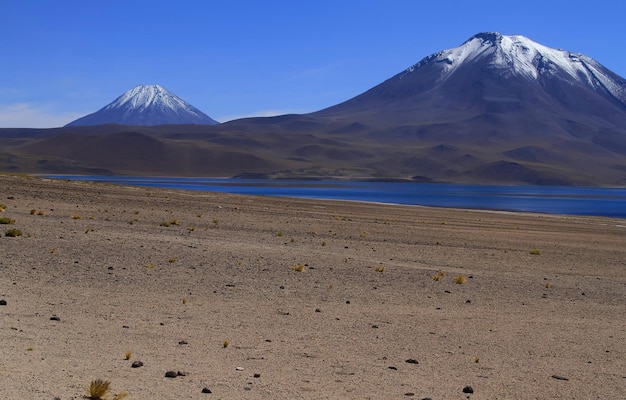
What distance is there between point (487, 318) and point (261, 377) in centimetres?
501

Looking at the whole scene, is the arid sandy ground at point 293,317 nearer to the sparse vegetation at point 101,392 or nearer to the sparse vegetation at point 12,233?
the sparse vegetation at point 101,392

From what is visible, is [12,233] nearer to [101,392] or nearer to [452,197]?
[101,392]

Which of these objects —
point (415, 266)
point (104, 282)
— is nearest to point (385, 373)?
point (104, 282)

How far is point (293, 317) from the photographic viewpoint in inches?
443

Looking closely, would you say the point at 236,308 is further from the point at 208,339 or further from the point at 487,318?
the point at 487,318

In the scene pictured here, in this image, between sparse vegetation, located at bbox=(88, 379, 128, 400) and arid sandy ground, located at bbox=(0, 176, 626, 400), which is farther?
arid sandy ground, located at bbox=(0, 176, 626, 400)

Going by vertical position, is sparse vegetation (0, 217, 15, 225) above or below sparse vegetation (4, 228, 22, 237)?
above

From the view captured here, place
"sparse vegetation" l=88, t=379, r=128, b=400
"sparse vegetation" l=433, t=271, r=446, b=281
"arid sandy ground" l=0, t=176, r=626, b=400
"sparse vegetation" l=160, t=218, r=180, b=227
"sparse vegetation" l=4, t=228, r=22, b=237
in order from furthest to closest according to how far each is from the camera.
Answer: "sparse vegetation" l=160, t=218, r=180, b=227 < "sparse vegetation" l=4, t=228, r=22, b=237 < "sparse vegetation" l=433, t=271, r=446, b=281 < "arid sandy ground" l=0, t=176, r=626, b=400 < "sparse vegetation" l=88, t=379, r=128, b=400

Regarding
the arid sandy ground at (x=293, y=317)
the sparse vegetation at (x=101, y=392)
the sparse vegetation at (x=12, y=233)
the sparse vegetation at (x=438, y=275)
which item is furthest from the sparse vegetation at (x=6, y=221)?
the sparse vegetation at (x=101, y=392)

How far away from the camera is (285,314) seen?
1144cm

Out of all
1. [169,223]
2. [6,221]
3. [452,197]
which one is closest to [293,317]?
[6,221]

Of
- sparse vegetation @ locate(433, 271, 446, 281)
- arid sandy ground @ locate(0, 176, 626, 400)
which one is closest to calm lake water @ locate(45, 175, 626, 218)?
arid sandy ground @ locate(0, 176, 626, 400)

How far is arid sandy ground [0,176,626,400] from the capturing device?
7.95m

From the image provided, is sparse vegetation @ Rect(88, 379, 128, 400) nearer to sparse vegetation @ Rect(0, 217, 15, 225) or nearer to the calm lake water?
sparse vegetation @ Rect(0, 217, 15, 225)
